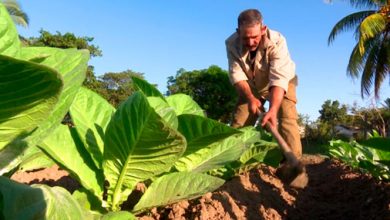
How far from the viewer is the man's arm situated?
3.76 m

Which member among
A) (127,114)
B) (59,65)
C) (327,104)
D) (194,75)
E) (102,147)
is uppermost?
(59,65)

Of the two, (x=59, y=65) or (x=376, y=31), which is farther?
(x=376, y=31)

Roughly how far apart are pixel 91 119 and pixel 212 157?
0.56 meters

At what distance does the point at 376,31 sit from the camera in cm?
1875

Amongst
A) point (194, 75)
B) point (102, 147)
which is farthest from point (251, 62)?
point (194, 75)

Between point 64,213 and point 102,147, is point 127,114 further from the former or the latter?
point 64,213

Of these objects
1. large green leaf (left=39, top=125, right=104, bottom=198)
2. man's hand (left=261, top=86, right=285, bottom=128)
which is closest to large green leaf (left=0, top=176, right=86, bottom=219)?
large green leaf (left=39, top=125, right=104, bottom=198)

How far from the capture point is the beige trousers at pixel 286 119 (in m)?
4.17

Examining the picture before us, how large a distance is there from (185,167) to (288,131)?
2450 millimetres

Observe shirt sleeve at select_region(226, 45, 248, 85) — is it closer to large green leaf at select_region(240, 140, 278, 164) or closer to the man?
the man

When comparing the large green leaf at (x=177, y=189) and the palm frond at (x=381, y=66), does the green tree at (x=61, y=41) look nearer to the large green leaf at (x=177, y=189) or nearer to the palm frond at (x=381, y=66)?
the palm frond at (x=381, y=66)

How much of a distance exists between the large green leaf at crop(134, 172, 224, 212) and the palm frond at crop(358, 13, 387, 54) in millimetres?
17929

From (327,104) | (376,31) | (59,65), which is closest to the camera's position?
(59,65)

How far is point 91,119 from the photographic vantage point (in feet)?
5.33
